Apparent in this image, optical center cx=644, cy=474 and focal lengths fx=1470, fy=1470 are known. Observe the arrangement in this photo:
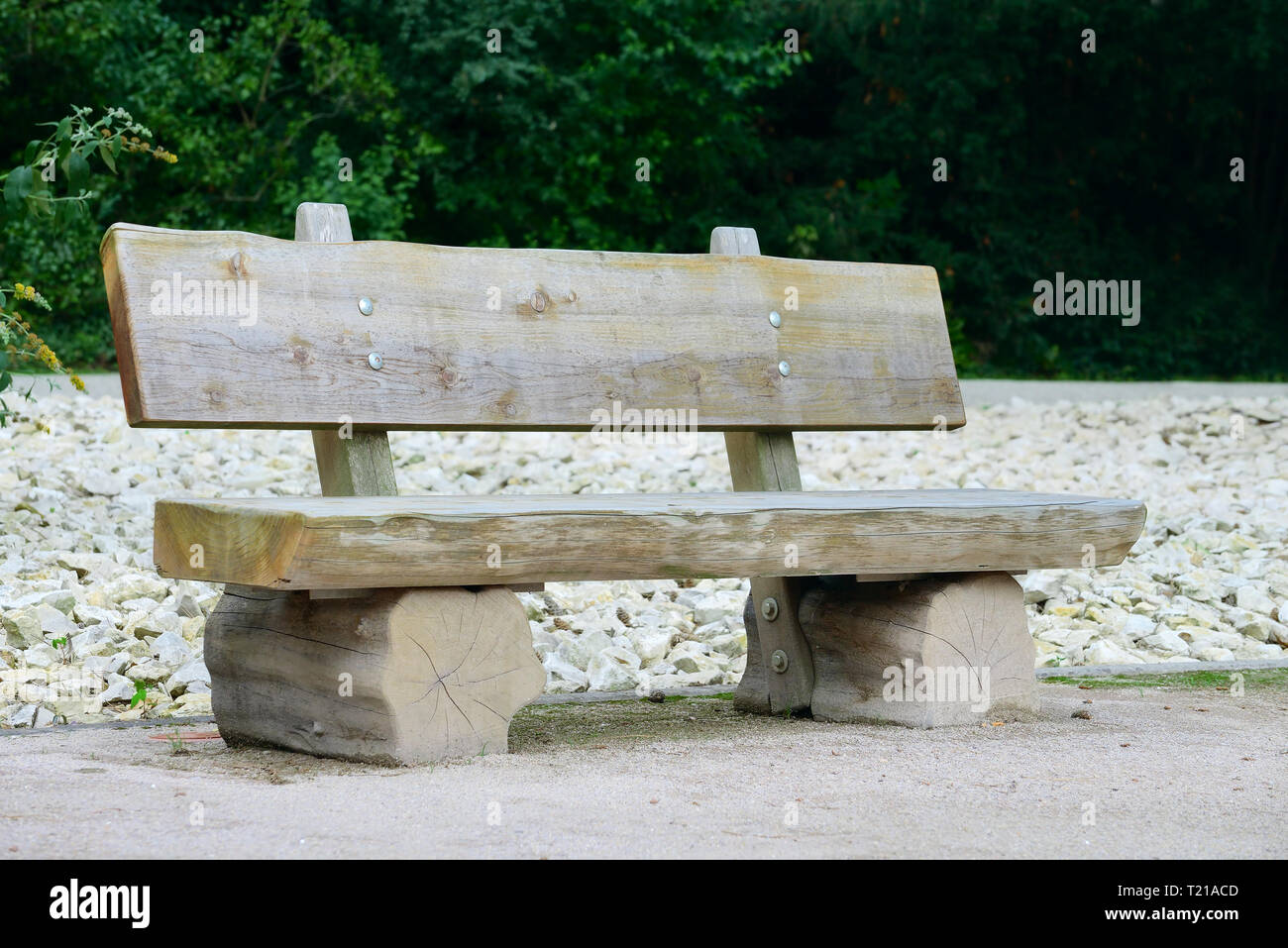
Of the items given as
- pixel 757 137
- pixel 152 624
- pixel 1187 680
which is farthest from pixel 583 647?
pixel 757 137

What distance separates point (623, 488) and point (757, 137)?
10.5 m

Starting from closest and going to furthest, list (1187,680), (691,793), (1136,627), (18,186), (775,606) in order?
(691,793)
(775,606)
(18,186)
(1187,680)
(1136,627)

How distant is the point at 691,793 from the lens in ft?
8.33

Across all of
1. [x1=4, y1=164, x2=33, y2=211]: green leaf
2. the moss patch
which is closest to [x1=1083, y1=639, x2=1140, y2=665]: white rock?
the moss patch

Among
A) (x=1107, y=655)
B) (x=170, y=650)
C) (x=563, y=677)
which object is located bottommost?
(x=1107, y=655)

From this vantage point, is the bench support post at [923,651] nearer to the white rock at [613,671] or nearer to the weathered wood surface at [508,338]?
the weathered wood surface at [508,338]

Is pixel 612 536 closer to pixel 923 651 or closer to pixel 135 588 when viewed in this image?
pixel 923 651

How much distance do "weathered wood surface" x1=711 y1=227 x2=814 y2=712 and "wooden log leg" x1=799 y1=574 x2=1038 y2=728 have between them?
41mm

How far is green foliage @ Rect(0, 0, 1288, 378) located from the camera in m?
13.0

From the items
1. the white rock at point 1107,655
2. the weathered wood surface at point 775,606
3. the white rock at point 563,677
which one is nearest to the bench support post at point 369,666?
the weathered wood surface at point 775,606

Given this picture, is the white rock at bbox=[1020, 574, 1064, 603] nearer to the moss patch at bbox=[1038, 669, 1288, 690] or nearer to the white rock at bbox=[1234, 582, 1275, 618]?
the white rock at bbox=[1234, 582, 1275, 618]

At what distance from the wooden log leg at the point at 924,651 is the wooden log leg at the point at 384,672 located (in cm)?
80
